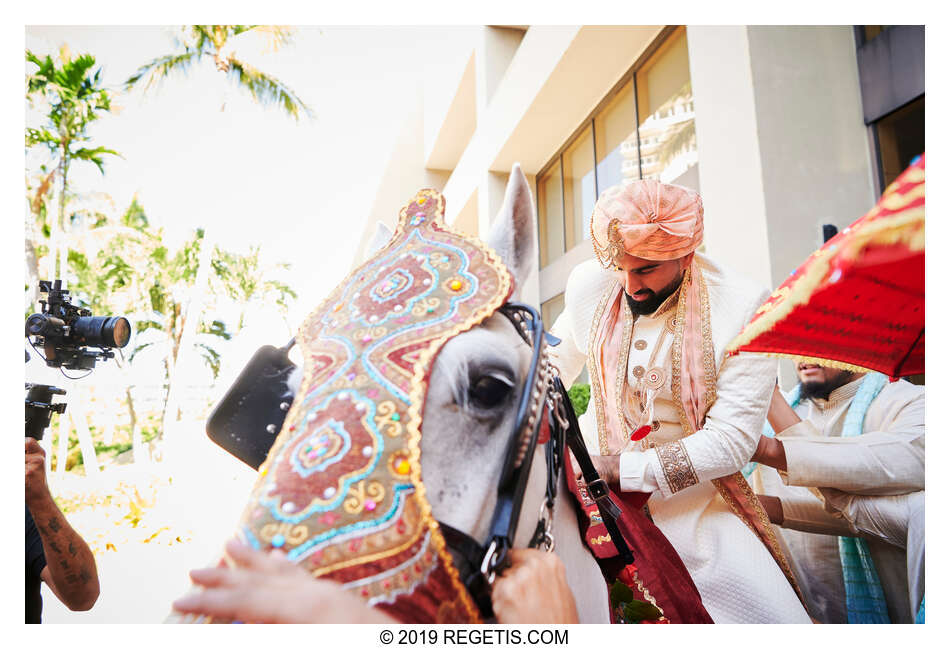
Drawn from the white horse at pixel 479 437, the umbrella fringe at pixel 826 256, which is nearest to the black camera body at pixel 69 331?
the white horse at pixel 479 437

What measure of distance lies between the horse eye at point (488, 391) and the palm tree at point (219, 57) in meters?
1.24

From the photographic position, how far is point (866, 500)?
1718mm

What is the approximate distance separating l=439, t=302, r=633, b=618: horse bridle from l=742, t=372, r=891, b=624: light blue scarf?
0.97 m

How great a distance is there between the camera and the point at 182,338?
1.65 m

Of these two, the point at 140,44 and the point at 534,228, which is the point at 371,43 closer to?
the point at 140,44

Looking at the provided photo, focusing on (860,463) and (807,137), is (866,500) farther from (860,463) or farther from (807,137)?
(807,137)

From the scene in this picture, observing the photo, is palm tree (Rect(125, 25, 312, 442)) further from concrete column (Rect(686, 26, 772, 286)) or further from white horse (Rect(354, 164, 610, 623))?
concrete column (Rect(686, 26, 772, 286))

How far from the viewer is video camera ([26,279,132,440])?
1.35 metres

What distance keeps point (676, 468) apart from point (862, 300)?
56 cm

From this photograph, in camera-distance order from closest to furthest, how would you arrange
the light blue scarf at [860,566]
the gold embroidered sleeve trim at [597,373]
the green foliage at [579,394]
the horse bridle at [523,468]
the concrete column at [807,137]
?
the horse bridle at [523,468] < the gold embroidered sleeve trim at [597,373] < the light blue scarf at [860,566] < the concrete column at [807,137] < the green foliage at [579,394]

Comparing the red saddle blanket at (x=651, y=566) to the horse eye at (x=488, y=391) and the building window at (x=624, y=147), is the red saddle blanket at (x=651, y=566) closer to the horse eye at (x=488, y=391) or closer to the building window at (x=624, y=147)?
the horse eye at (x=488, y=391)

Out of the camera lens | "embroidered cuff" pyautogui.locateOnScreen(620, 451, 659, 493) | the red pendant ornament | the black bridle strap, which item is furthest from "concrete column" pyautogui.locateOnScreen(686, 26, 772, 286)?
the camera lens

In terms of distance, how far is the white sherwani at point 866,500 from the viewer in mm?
1647
